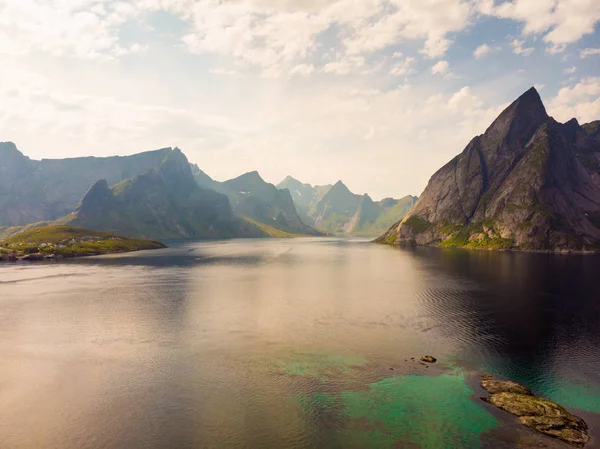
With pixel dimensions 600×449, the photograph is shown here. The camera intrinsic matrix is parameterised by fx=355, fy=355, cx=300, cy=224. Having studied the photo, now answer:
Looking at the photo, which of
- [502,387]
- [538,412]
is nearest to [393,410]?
[538,412]

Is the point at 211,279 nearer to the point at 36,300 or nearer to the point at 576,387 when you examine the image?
the point at 36,300

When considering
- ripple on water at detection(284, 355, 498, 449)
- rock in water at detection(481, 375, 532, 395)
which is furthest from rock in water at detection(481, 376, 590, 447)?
ripple on water at detection(284, 355, 498, 449)

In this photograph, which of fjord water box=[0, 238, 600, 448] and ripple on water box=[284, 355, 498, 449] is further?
fjord water box=[0, 238, 600, 448]

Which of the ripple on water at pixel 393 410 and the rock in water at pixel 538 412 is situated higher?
the rock in water at pixel 538 412

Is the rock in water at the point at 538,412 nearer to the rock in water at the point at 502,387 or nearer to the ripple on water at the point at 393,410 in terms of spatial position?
the rock in water at the point at 502,387

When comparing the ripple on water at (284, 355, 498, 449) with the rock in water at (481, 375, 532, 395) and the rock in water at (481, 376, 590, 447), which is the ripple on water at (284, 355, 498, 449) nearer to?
the rock in water at (481, 375, 532, 395)

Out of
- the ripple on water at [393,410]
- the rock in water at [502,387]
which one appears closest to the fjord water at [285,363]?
the ripple on water at [393,410]

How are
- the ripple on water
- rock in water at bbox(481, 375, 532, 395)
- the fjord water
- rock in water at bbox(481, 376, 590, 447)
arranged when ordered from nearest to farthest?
the ripple on water < rock in water at bbox(481, 376, 590, 447) < the fjord water < rock in water at bbox(481, 375, 532, 395)
